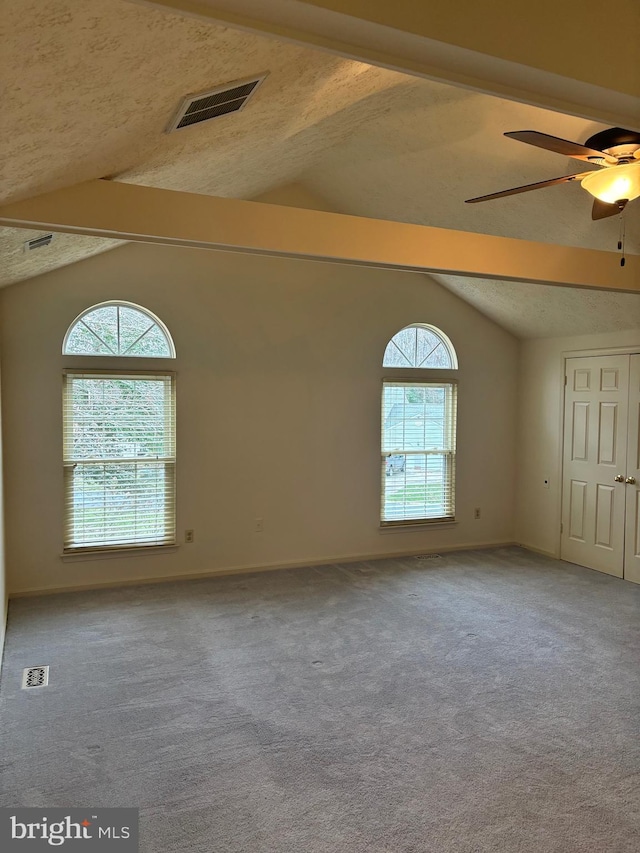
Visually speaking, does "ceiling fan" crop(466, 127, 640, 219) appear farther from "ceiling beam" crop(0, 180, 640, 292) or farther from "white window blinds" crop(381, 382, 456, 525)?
"white window blinds" crop(381, 382, 456, 525)

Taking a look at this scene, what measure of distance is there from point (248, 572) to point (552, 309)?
3.88 m

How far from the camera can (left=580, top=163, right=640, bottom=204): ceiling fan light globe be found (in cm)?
262

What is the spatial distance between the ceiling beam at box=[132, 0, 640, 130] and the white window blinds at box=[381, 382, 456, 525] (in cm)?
468

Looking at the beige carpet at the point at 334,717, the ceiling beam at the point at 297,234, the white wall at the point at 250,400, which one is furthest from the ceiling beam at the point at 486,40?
the white wall at the point at 250,400

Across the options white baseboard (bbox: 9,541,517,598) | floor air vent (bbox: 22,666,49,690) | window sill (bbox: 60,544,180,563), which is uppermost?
window sill (bbox: 60,544,180,563)

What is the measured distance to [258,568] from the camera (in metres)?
5.65

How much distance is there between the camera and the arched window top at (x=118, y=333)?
197 inches

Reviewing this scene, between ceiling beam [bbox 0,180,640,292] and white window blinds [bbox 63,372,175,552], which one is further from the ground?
ceiling beam [bbox 0,180,640,292]

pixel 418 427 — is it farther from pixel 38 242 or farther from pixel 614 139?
pixel 38 242

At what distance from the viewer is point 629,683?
11.4 feet

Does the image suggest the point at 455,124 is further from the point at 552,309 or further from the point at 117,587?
the point at 117,587

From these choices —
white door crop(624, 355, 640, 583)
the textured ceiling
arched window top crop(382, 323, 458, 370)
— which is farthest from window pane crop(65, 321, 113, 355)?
white door crop(624, 355, 640, 583)

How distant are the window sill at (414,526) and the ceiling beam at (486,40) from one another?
498 cm

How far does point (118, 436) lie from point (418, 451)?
3065 mm
